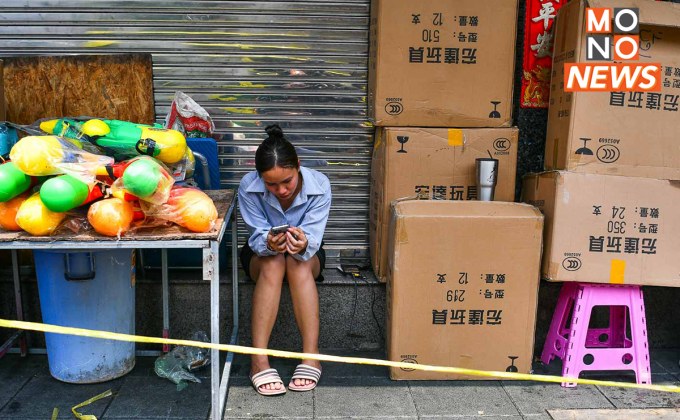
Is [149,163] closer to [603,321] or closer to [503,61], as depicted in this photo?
[503,61]

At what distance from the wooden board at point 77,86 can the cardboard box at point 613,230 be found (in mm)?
2557

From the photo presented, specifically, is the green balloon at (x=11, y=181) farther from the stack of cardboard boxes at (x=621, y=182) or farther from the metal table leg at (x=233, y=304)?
the stack of cardboard boxes at (x=621, y=182)

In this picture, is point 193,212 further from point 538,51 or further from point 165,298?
point 538,51

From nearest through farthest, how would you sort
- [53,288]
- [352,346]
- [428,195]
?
1. [53,288]
2. [428,195]
3. [352,346]

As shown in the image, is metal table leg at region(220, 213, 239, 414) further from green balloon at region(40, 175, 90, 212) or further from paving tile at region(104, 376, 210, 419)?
green balloon at region(40, 175, 90, 212)

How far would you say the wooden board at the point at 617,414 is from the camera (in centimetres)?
314

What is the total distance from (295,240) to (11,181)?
1.36 meters

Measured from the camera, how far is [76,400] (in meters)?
3.19

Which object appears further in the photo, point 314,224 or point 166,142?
point 314,224

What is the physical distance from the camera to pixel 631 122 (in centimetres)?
334

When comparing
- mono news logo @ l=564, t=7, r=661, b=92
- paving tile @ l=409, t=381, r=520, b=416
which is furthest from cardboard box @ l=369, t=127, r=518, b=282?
paving tile @ l=409, t=381, r=520, b=416

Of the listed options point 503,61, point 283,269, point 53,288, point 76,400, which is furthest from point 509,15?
point 76,400

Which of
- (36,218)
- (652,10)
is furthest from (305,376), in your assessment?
(652,10)

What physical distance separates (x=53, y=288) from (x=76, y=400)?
60 centimetres
